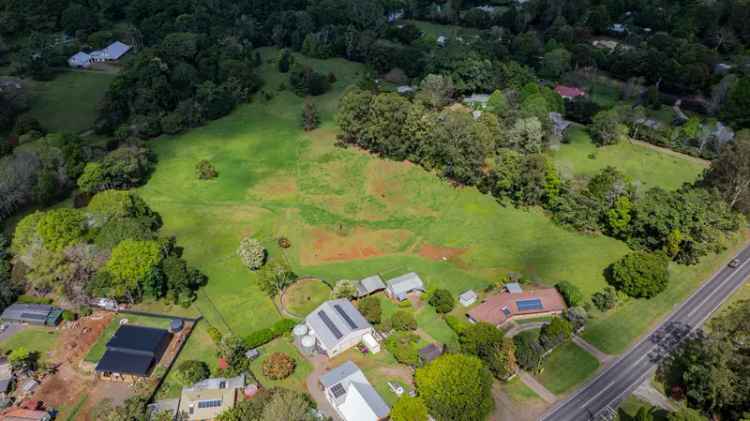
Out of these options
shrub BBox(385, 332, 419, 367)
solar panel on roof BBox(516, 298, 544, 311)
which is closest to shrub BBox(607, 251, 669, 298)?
solar panel on roof BBox(516, 298, 544, 311)

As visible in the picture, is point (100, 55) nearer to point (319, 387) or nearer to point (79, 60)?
point (79, 60)

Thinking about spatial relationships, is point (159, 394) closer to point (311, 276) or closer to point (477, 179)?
point (311, 276)

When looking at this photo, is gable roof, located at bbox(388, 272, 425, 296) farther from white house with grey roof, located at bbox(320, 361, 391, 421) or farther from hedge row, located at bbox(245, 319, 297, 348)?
hedge row, located at bbox(245, 319, 297, 348)

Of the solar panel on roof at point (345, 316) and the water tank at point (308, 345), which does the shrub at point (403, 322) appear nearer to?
the solar panel on roof at point (345, 316)

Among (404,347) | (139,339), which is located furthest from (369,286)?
(139,339)

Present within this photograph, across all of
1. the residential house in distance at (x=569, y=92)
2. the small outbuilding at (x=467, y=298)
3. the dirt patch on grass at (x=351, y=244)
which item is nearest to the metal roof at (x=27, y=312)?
the dirt patch on grass at (x=351, y=244)

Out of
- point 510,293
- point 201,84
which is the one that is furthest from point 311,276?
point 201,84
